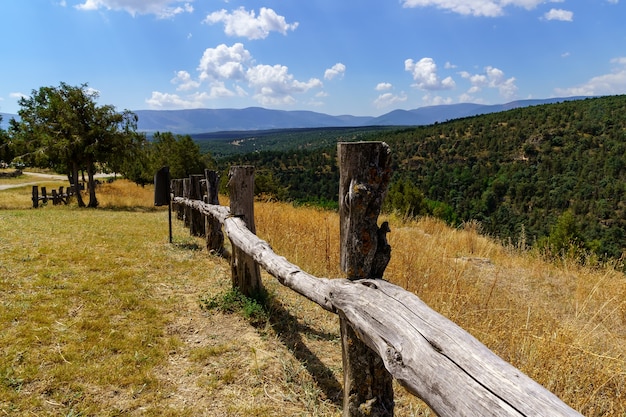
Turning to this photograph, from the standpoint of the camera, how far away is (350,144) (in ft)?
7.38

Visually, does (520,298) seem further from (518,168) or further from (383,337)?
(518,168)

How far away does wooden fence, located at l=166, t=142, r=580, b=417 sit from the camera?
1.23 meters

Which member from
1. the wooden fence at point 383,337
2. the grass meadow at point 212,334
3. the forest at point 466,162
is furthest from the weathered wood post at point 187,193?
the forest at point 466,162

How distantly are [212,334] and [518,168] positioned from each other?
63913 mm

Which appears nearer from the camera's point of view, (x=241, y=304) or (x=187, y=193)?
(x=241, y=304)

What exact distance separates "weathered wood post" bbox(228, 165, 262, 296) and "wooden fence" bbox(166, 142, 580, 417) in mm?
783

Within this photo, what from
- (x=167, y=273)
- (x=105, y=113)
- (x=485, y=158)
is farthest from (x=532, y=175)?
(x=167, y=273)

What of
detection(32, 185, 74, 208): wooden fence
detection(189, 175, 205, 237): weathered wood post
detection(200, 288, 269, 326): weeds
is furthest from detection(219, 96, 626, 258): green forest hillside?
detection(200, 288, 269, 326): weeds

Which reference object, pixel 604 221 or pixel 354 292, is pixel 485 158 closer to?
pixel 604 221

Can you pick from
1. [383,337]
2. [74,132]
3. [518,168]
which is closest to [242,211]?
[383,337]

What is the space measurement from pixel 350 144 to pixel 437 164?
66.1 metres

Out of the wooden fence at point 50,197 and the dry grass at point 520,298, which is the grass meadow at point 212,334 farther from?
the wooden fence at point 50,197

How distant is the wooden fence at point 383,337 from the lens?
123 cm

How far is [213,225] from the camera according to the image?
278 inches
